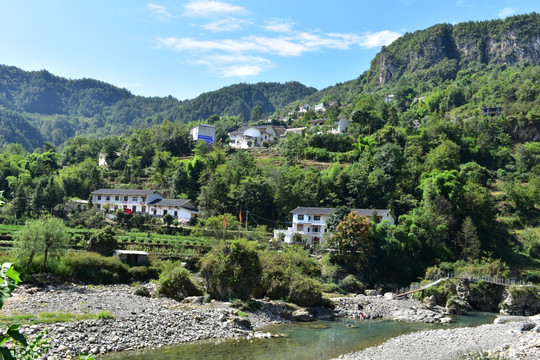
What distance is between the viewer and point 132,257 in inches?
1690

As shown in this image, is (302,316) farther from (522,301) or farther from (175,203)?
(175,203)

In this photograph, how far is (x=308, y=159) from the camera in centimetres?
8581

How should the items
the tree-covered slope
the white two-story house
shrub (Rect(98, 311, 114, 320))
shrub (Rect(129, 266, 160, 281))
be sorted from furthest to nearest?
the tree-covered slope
the white two-story house
shrub (Rect(129, 266, 160, 281))
shrub (Rect(98, 311, 114, 320))

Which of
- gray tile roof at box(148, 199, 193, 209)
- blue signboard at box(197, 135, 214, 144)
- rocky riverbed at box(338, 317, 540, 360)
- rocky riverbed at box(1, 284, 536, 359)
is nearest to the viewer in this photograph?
rocky riverbed at box(1, 284, 536, 359)

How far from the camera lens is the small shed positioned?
42.6 metres

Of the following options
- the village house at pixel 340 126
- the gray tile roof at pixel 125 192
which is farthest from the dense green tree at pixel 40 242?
the village house at pixel 340 126

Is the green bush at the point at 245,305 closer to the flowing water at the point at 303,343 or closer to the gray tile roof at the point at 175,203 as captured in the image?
the flowing water at the point at 303,343

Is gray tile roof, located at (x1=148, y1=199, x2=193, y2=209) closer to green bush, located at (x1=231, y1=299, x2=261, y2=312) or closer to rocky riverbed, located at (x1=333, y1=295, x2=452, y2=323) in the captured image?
rocky riverbed, located at (x1=333, y1=295, x2=452, y2=323)

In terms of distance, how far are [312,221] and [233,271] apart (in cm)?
2491

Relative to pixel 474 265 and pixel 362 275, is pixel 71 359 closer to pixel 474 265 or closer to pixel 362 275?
pixel 362 275

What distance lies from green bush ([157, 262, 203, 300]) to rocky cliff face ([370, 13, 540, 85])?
147514mm

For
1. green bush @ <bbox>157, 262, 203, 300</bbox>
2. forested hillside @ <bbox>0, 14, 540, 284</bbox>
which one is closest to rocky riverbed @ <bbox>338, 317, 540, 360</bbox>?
green bush @ <bbox>157, 262, 203, 300</bbox>

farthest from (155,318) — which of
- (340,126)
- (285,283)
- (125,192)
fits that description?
(340,126)

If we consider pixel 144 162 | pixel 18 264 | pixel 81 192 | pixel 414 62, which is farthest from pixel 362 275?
pixel 414 62
